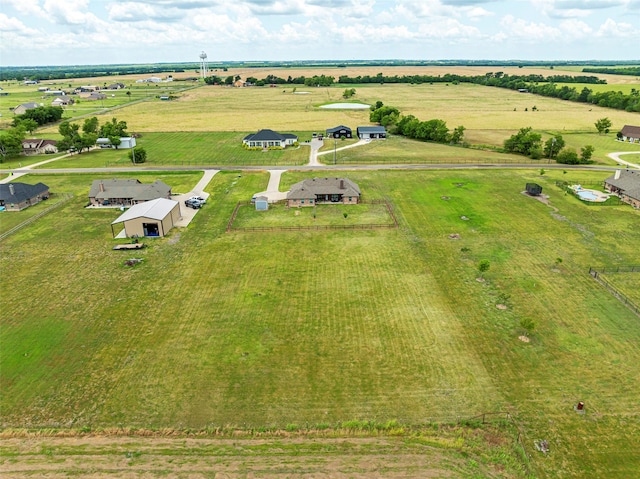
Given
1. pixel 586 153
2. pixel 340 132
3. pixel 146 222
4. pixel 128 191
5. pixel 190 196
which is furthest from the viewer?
pixel 340 132

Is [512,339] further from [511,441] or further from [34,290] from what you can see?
[34,290]

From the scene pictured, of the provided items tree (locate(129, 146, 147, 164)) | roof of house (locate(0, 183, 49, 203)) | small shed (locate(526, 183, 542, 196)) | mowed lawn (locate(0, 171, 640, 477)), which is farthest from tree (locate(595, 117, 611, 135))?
roof of house (locate(0, 183, 49, 203))

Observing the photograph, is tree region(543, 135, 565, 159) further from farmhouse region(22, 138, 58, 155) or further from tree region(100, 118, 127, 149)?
farmhouse region(22, 138, 58, 155)

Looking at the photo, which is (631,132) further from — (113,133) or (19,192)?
(19,192)

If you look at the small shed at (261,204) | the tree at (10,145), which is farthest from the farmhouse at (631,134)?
the tree at (10,145)

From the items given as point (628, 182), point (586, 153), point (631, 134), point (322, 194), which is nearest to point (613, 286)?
point (628, 182)
